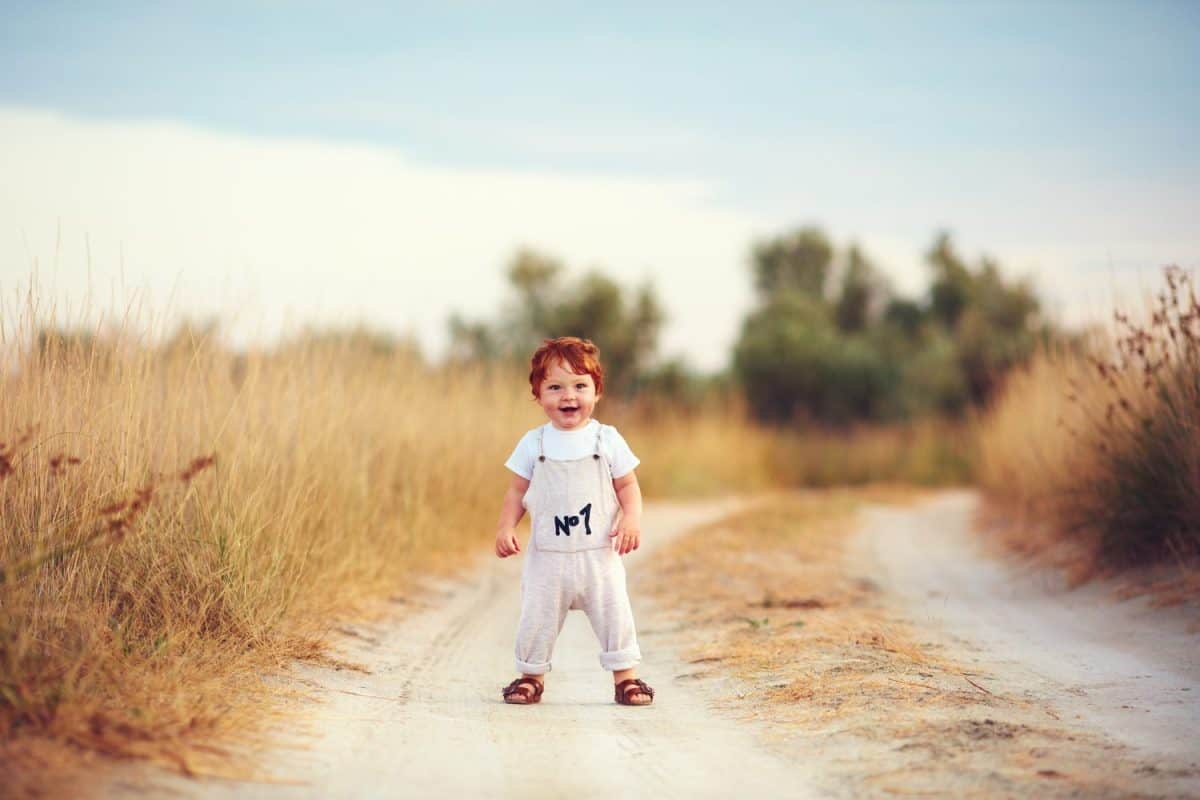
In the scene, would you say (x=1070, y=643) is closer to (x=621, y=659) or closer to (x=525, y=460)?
(x=621, y=659)

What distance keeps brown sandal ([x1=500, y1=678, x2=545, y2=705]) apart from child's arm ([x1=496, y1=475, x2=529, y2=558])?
606 mm

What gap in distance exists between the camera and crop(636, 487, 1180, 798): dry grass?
3984 mm

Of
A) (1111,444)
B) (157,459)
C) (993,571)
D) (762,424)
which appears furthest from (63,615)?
(762,424)

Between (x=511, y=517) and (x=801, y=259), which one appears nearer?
(x=511, y=517)

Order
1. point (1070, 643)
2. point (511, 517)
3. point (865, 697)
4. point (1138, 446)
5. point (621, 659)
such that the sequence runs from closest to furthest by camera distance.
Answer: point (865, 697)
point (621, 659)
point (511, 517)
point (1070, 643)
point (1138, 446)

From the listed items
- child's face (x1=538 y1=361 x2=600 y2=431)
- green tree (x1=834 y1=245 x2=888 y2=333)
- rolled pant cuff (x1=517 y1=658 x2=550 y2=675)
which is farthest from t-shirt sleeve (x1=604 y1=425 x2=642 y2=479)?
green tree (x1=834 y1=245 x2=888 y2=333)

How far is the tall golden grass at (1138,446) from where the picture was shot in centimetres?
809

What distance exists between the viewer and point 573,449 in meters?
5.45

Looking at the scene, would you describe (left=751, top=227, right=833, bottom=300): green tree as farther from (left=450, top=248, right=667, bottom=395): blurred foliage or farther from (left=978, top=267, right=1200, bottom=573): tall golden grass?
(left=978, top=267, right=1200, bottom=573): tall golden grass

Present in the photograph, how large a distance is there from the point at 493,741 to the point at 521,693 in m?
0.78

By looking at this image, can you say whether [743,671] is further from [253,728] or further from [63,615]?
[63,615]

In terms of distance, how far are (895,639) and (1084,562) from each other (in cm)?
350

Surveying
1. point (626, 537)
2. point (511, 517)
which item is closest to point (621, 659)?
point (626, 537)

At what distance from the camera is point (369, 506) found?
904 centimetres
